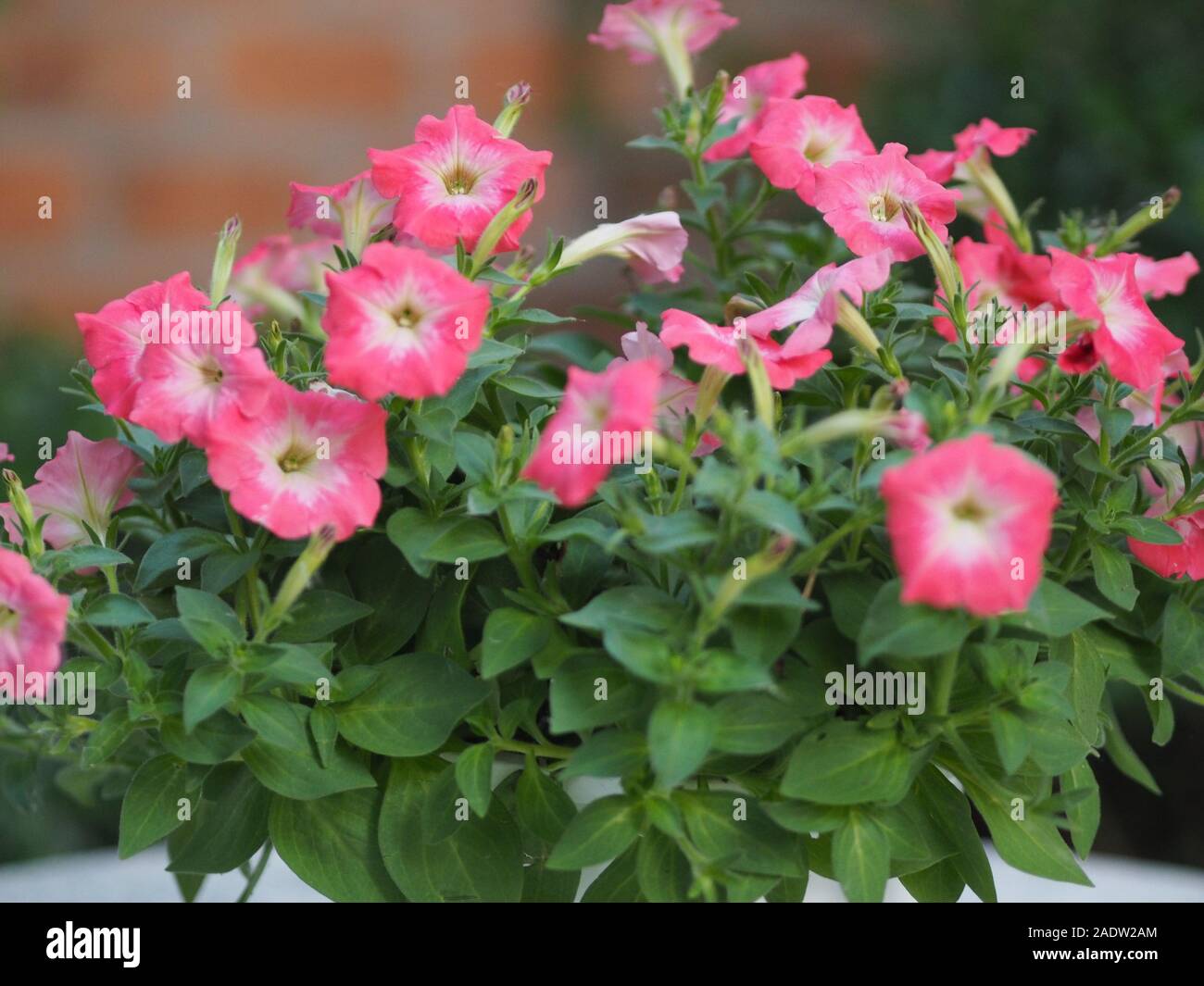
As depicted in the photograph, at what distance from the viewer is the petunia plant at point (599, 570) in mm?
394

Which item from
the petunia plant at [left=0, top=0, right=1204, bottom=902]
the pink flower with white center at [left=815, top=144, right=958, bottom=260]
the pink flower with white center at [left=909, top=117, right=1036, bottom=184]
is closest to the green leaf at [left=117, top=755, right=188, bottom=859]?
the petunia plant at [left=0, top=0, right=1204, bottom=902]

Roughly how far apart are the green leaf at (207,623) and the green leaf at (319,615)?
0.08 ft

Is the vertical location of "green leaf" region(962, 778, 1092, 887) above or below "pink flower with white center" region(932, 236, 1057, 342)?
below

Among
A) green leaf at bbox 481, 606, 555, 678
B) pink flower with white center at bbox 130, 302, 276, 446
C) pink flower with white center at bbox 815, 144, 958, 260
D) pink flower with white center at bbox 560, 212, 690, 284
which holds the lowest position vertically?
green leaf at bbox 481, 606, 555, 678

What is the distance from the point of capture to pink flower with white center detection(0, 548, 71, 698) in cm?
40

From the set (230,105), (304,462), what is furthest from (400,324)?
(230,105)

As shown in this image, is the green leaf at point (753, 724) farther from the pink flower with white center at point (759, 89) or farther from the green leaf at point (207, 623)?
the pink flower with white center at point (759, 89)

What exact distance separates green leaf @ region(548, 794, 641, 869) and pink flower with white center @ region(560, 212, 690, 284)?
0.70ft

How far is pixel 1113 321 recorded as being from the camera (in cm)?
48

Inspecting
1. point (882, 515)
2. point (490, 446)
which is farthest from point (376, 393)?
point (882, 515)

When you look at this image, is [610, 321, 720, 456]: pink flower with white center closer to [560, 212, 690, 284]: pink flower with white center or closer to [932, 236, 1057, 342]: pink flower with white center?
[560, 212, 690, 284]: pink flower with white center

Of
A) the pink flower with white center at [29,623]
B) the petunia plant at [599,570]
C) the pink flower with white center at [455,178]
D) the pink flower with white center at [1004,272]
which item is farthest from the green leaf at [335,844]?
the pink flower with white center at [1004,272]

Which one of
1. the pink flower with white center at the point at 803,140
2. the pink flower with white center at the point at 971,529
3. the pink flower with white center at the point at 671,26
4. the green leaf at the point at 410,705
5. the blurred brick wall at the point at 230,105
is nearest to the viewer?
the pink flower with white center at the point at 971,529

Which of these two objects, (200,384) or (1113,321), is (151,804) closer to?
(200,384)
